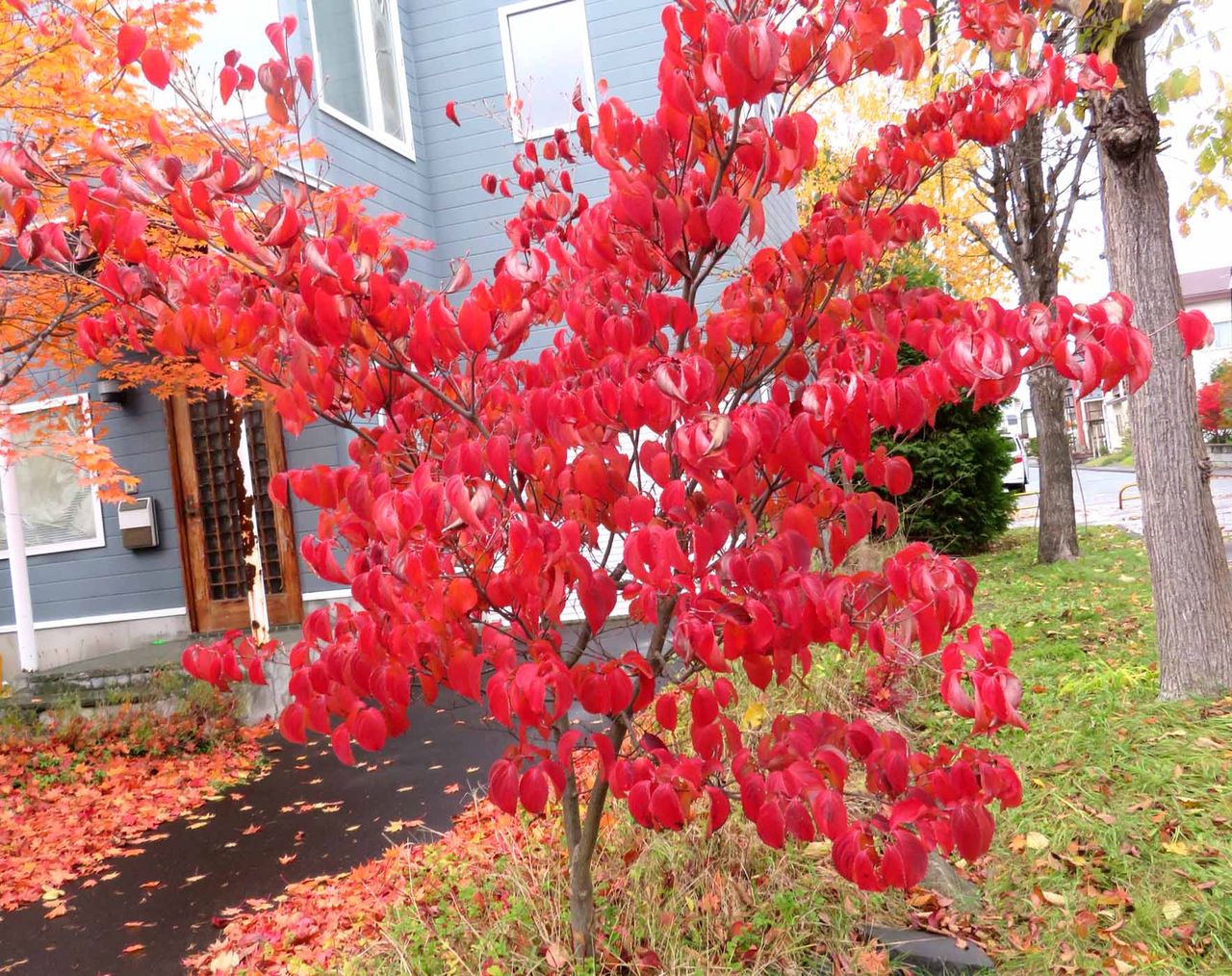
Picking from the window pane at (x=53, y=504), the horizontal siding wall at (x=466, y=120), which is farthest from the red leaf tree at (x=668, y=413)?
the window pane at (x=53, y=504)

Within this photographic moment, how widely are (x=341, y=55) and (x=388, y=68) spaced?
0.76 m

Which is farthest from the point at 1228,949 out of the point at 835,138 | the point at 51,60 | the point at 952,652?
the point at 835,138

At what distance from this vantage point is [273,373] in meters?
2.25

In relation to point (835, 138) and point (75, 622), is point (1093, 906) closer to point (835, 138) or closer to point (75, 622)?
point (75, 622)

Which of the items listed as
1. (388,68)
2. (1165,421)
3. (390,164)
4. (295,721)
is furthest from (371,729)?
(388,68)

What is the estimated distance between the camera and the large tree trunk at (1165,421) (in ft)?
14.2

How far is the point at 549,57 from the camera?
9.78 metres

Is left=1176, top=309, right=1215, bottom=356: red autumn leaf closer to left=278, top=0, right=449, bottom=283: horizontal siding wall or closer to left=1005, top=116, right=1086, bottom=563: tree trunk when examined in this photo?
left=278, top=0, right=449, bottom=283: horizontal siding wall

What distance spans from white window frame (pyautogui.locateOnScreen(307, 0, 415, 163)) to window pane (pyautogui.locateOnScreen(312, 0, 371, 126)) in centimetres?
5

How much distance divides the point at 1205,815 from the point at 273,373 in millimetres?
3534

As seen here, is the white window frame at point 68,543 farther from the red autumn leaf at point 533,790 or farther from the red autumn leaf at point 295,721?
the red autumn leaf at point 533,790

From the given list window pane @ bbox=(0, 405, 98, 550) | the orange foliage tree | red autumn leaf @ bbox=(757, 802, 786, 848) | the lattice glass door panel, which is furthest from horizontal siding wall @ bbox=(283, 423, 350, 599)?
red autumn leaf @ bbox=(757, 802, 786, 848)

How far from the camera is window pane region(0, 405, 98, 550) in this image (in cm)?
995

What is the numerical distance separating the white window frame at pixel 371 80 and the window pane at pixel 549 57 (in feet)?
4.17
